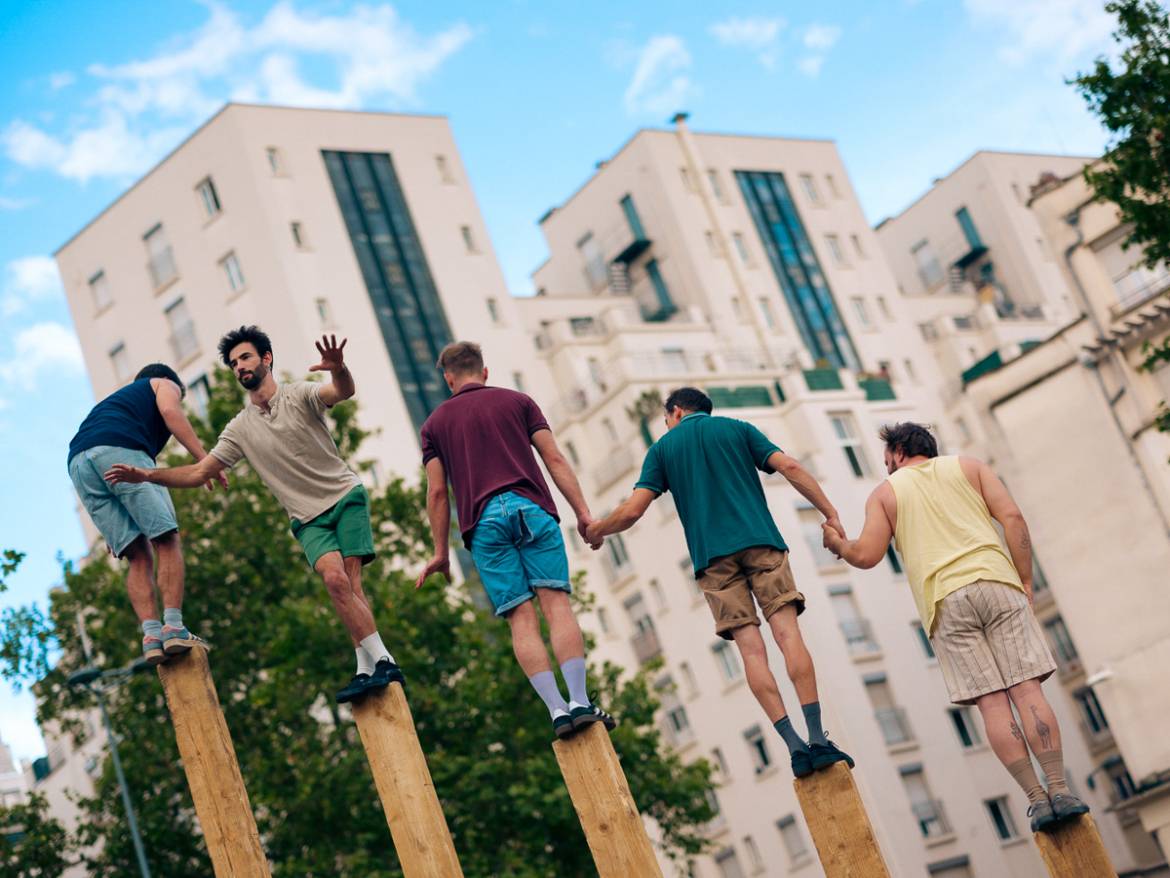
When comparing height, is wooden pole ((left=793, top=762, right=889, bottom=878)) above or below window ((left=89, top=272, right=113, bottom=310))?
below

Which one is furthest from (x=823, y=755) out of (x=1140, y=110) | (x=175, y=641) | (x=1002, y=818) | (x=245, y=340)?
(x=1002, y=818)

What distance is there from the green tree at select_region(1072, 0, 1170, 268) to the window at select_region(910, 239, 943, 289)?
6975 centimetres

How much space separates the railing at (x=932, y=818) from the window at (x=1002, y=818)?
6.90 ft

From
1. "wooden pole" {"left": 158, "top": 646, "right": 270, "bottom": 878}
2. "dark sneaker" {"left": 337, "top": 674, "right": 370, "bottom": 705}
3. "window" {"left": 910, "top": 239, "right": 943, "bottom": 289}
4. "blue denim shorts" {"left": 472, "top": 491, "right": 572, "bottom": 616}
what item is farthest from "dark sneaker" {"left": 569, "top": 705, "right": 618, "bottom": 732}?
"window" {"left": 910, "top": 239, "right": 943, "bottom": 289}

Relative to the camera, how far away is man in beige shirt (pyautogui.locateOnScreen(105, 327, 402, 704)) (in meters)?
11.8

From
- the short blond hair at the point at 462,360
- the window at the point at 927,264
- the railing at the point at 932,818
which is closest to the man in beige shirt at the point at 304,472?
the short blond hair at the point at 462,360

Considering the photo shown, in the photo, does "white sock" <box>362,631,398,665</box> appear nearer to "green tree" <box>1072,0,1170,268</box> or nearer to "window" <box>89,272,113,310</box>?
"green tree" <box>1072,0,1170,268</box>

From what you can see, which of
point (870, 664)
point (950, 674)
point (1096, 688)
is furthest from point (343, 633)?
point (950, 674)

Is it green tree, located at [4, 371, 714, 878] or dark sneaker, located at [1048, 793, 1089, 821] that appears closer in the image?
dark sneaker, located at [1048, 793, 1089, 821]

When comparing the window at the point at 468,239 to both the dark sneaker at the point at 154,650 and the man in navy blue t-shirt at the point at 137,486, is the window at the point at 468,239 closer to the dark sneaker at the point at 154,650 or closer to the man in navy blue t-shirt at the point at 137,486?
the man in navy blue t-shirt at the point at 137,486

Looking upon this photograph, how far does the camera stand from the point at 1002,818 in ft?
199

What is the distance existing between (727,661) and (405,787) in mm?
51484

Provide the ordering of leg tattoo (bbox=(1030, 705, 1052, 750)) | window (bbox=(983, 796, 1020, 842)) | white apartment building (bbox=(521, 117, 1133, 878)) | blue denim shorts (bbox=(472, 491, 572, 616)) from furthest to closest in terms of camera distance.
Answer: window (bbox=(983, 796, 1020, 842)), white apartment building (bbox=(521, 117, 1133, 878)), blue denim shorts (bbox=(472, 491, 572, 616)), leg tattoo (bbox=(1030, 705, 1052, 750))

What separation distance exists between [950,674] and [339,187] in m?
60.9
